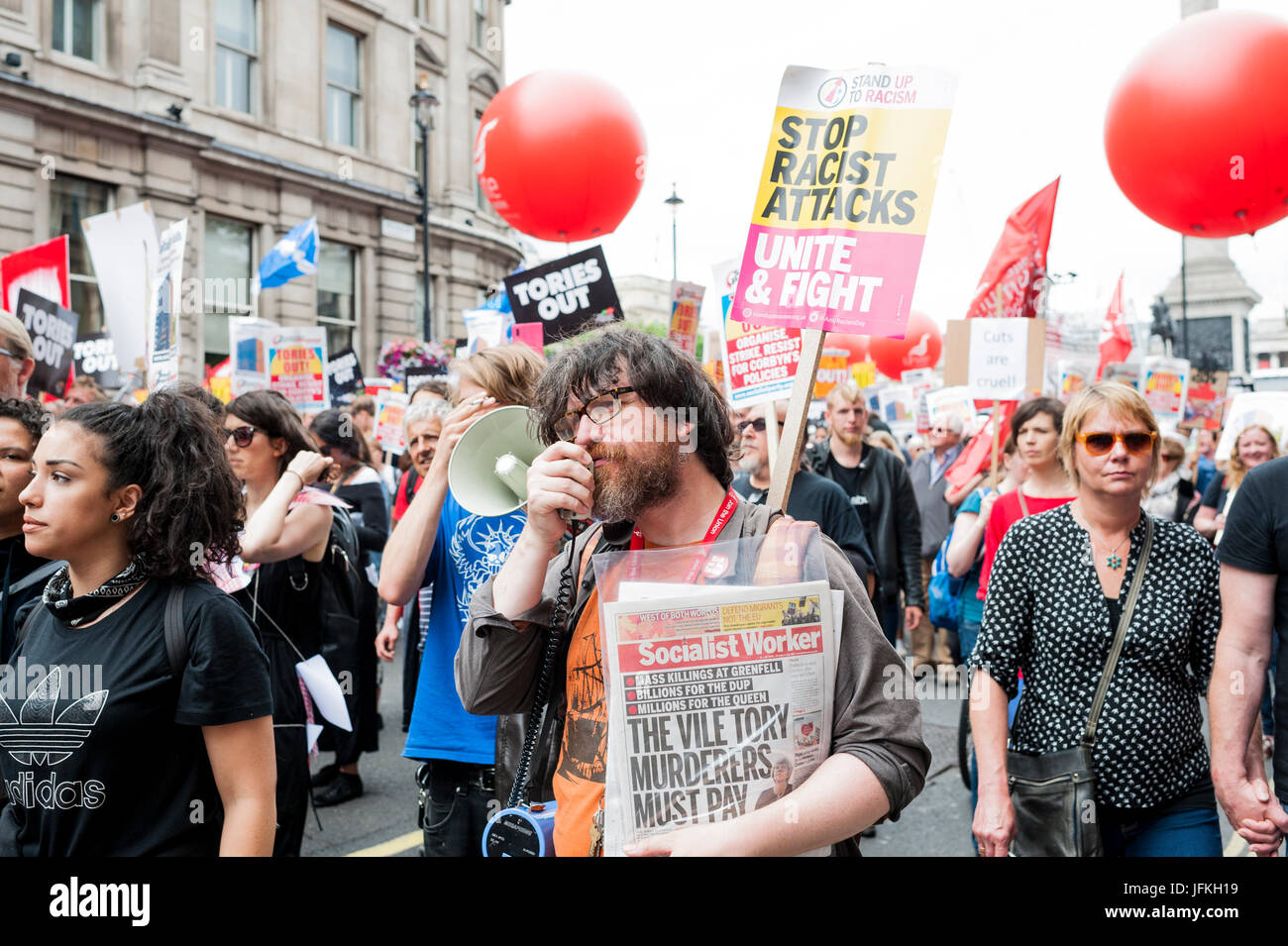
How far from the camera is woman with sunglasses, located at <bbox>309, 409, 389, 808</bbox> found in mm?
5219

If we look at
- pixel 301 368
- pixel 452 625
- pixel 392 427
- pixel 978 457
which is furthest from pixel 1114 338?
pixel 452 625

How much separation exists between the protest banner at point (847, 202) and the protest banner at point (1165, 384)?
9.39 m

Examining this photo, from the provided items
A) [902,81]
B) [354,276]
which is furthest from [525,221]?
[354,276]

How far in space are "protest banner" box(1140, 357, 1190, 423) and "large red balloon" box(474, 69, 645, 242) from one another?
7.22m

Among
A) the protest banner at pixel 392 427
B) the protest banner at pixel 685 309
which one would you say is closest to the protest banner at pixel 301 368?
the protest banner at pixel 392 427

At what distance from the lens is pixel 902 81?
281 centimetres

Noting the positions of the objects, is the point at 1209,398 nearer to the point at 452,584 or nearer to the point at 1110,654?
the point at 1110,654

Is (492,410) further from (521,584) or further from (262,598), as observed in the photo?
(262,598)

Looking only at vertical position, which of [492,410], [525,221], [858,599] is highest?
[525,221]

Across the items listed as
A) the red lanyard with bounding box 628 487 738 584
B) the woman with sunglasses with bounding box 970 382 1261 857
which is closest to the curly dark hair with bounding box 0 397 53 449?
the red lanyard with bounding box 628 487 738 584

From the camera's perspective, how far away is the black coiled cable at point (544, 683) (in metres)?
1.88

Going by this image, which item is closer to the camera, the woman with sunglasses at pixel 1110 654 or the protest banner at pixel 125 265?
the woman with sunglasses at pixel 1110 654

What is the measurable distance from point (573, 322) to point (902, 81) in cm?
347

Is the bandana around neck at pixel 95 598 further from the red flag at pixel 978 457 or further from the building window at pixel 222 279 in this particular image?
the building window at pixel 222 279
